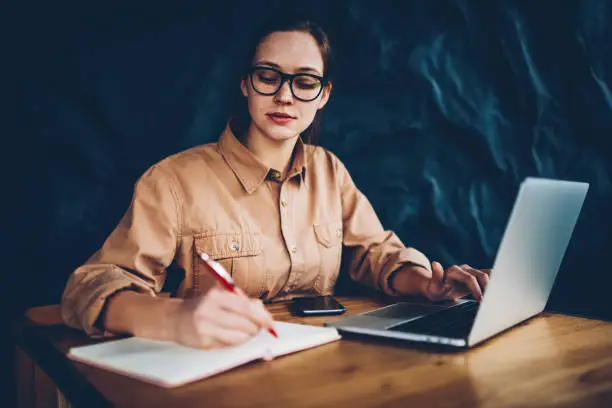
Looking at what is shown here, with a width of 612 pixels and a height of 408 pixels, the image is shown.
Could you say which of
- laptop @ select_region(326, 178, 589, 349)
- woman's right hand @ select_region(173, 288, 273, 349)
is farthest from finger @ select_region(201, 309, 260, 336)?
laptop @ select_region(326, 178, 589, 349)

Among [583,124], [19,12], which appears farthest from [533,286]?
[19,12]

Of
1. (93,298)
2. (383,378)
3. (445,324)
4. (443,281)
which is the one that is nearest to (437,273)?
(443,281)

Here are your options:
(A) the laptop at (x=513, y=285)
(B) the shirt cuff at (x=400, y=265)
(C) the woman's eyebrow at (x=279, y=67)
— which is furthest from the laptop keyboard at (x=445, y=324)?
(C) the woman's eyebrow at (x=279, y=67)

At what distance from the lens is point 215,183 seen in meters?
1.37

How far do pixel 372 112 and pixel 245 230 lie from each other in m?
0.72

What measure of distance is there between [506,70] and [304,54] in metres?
0.80

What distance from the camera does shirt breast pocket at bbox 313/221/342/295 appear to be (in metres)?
1.53

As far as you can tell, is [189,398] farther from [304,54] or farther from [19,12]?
[19,12]

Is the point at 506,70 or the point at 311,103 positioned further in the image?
the point at 506,70

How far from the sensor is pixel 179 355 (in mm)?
818

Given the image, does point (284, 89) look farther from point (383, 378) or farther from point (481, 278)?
point (383, 378)

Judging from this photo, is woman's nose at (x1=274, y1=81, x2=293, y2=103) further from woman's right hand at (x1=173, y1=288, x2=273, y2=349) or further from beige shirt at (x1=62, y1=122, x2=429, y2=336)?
woman's right hand at (x1=173, y1=288, x2=273, y2=349)

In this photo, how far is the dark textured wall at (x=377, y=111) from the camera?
138 cm

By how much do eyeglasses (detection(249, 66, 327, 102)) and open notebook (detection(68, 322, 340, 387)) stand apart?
0.65 meters
